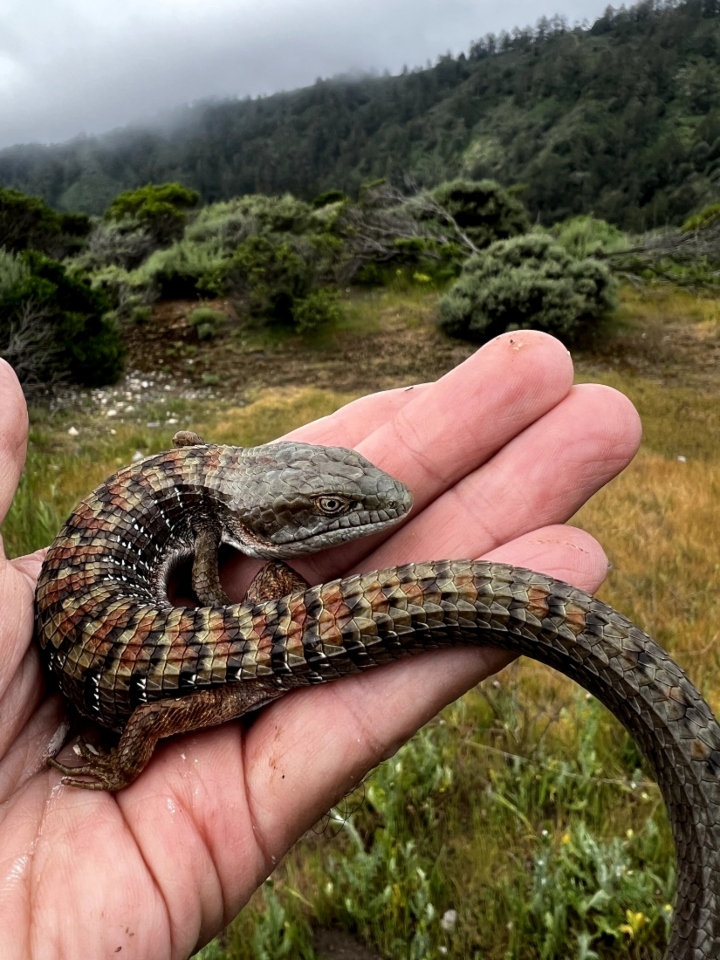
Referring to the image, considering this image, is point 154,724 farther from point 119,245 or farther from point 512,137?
point 512,137

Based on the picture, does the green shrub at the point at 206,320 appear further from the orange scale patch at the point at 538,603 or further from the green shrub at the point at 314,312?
the orange scale patch at the point at 538,603

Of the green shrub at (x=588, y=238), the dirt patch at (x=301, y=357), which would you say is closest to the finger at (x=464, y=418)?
the dirt patch at (x=301, y=357)

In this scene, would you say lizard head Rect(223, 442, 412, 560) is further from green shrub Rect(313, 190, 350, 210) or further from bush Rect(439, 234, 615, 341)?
green shrub Rect(313, 190, 350, 210)

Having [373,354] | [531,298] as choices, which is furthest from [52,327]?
[531,298]

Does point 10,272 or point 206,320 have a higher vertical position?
point 10,272

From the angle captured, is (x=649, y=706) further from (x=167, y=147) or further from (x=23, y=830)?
(x=167, y=147)

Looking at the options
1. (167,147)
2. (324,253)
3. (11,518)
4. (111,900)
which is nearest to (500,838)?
(111,900)

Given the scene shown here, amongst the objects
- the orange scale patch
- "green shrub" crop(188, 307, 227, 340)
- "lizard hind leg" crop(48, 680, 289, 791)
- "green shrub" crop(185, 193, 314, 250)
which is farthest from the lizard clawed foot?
"green shrub" crop(185, 193, 314, 250)
